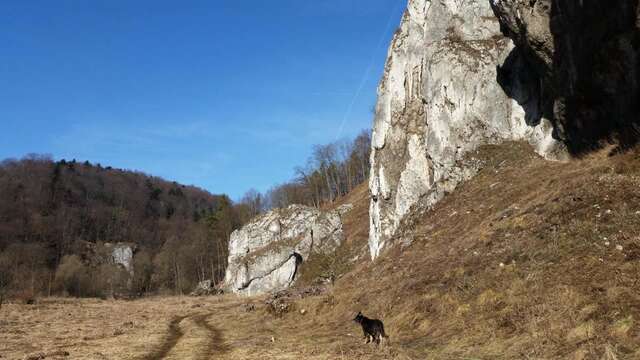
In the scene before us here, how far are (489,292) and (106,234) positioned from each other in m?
178

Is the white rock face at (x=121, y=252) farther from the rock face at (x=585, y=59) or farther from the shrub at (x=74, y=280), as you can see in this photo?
the rock face at (x=585, y=59)

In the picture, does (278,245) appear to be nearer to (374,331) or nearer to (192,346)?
(192,346)

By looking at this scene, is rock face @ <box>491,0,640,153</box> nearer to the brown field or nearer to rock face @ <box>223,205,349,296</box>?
the brown field

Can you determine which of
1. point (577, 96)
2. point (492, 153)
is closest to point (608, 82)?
point (577, 96)

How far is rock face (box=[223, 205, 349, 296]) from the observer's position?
6962cm

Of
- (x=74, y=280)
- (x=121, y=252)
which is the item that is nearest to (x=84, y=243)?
(x=121, y=252)

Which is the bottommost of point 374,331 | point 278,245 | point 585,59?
point 374,331

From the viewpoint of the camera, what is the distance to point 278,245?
7431 cm

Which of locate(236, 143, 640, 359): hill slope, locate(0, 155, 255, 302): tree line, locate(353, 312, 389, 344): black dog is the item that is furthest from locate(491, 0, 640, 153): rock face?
locate(0, 155, 255, 302): tree line

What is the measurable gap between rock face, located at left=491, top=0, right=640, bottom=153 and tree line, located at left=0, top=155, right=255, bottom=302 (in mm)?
66260

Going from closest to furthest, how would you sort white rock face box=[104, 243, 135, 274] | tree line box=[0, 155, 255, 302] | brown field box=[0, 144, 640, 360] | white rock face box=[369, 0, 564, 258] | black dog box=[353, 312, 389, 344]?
brown field box=[0, 144, 640, 360] < black dog box=[353, 312, 389, 344] < white rock face box=[369, 0, 564, 258] < tree line box=[0, 155, 255, 302] < white rock face box=[104, 243, 135, 274]

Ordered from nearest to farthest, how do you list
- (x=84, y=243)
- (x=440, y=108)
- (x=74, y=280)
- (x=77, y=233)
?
1. (x=440, y=108)
2. (x=74, y=280)
3. (x=84, y=243)
4. (x=77, y=233)

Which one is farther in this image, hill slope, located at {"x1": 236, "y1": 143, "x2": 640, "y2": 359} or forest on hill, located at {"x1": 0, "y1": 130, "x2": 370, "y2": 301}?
forest on hill, located at {"x1": 0, "y1": 130, "x2": 370, "y2": 301}

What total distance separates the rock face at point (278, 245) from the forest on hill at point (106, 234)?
2882 centimetres
